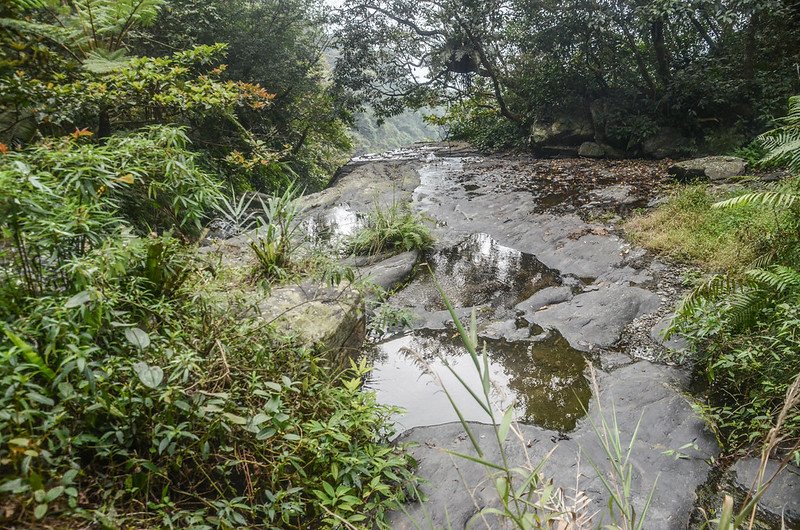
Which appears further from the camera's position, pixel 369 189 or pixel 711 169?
pixel 369 189

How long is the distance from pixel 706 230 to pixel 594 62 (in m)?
7.09

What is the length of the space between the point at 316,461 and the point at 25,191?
1578 millimetres

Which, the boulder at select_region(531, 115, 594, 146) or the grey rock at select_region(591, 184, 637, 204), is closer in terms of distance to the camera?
the grey rock at select_region(591, 184, 637, 204)

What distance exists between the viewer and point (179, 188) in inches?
90.5

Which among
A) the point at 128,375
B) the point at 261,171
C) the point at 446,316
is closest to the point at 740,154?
the point at 446,316

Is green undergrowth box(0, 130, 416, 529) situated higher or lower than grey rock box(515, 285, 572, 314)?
higher

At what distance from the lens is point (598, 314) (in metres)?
3.71

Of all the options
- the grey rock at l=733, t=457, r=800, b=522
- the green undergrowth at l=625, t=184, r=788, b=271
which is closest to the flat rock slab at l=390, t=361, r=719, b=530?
the grey rock at l=733, t=457, r=800, b=522

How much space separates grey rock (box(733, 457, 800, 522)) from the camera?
1.87 m

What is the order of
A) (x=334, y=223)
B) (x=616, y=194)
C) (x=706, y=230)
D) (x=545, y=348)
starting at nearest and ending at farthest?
1. (x=545, y=348)
2. (x=706, y=230)
3. (x=616, y=194)
4. (x=334, y=223)

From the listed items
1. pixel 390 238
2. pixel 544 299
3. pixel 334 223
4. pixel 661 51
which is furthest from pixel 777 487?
pixel 661 51

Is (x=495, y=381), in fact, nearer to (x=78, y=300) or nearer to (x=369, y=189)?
(x=78, y=300)

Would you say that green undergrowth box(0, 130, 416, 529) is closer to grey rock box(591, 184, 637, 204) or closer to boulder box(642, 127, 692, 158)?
grey rock box(591, 184, 637, 204)

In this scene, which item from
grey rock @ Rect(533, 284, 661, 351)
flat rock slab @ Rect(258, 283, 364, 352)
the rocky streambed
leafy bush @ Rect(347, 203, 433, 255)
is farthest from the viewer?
leafy bush @ Rect(347, 203, 433, 255)
